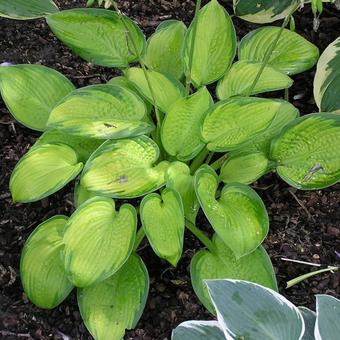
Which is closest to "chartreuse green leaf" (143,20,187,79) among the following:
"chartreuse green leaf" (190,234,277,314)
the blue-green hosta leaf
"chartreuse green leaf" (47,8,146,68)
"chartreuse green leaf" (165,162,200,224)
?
"chartreuse green leaf" (47,8,146,68)

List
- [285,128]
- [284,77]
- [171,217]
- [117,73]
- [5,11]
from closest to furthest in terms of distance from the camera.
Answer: [171,217]
[285,128]
[284,77]
[5,11]
[117,73]

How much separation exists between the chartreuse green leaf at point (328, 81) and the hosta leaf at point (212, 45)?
10.4 inches

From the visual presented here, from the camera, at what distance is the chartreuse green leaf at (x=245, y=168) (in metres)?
1.39

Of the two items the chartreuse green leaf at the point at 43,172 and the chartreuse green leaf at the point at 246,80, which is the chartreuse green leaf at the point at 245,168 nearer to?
the chartreuse green leaf at the point at 246,80

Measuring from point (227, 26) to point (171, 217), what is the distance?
1.56 ft

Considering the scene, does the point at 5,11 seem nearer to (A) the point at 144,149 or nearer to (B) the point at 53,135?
(B) the point at 53,135

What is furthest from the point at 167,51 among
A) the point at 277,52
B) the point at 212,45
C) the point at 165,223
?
the point at 165,223

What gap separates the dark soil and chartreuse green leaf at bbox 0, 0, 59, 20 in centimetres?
20

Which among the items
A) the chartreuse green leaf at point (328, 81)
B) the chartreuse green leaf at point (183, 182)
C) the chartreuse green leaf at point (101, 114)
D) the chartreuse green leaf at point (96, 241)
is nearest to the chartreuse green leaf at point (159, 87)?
the chartreuse green leaf at point (101, 114)

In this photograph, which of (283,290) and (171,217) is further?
(283,290)

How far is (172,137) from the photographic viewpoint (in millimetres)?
1376

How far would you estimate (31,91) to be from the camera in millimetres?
1485

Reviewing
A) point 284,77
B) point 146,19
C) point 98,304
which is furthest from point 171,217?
point 146,19

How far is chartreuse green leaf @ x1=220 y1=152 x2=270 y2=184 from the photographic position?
4.57 ft
